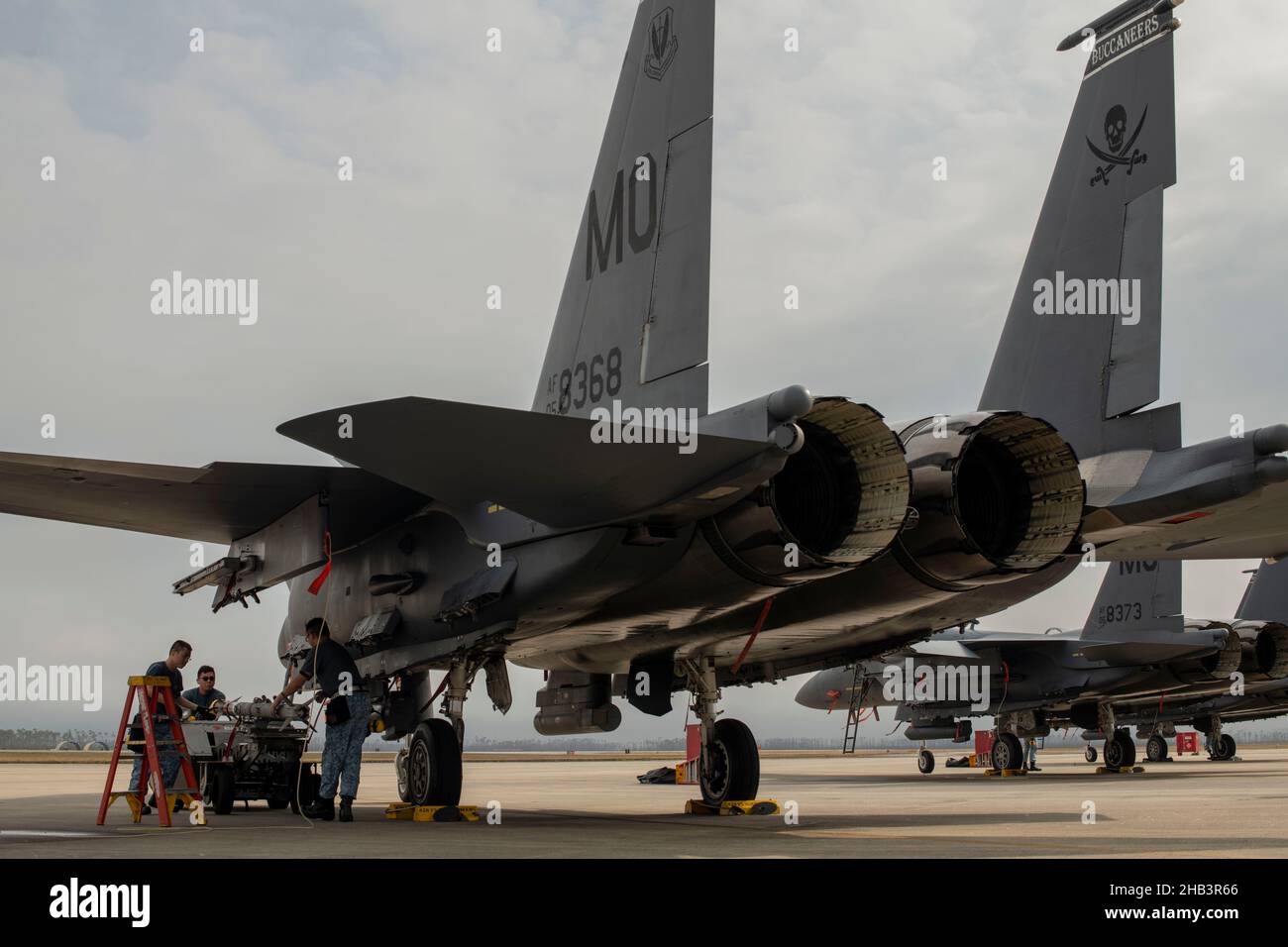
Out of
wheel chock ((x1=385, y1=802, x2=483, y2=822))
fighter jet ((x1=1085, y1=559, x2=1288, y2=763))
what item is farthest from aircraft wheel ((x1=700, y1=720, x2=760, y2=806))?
fighter jet ((x1=1085, y1=559, x2=1288, y2=763))

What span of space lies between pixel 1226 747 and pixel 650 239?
30.5m

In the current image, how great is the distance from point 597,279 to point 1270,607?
21.5 metres

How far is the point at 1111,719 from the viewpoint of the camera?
23.4m

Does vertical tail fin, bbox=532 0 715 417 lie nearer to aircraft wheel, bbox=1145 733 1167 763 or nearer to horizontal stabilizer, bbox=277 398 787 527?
horizontal stabilizer, bbox=277 398 787 527

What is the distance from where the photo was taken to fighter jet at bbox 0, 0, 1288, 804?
21.4 ft

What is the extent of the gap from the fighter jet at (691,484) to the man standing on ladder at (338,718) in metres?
0.47

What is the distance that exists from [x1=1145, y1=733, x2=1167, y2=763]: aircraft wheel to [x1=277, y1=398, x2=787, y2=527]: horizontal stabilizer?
89.4 ft

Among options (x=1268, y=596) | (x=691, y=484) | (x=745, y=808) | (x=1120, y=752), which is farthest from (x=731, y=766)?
(x=1268, y=596)

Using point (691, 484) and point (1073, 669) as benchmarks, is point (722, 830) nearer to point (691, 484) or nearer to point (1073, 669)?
point (691, 484)

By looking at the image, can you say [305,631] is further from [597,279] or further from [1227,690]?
[1227,690]

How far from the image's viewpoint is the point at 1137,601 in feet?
72.3
